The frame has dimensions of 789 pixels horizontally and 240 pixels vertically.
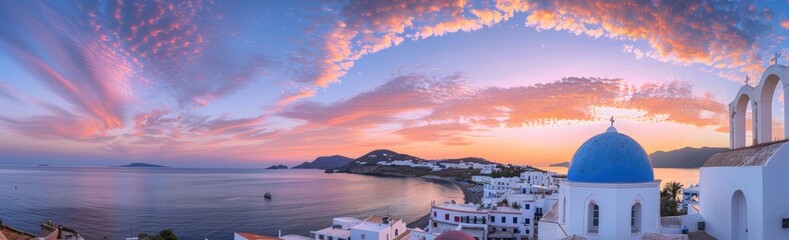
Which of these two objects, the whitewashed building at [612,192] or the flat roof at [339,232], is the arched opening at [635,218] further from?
the flat roof at [339,232]

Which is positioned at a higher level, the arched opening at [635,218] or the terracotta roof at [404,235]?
the arched opening at [635,218]

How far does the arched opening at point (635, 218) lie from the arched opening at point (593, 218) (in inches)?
46.0

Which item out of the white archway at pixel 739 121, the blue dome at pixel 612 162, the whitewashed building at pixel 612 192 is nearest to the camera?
the whitewashed building at pixel 612 192

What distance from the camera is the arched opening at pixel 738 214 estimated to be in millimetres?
16922

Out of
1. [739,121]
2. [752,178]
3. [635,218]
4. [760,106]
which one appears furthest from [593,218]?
[739,121]

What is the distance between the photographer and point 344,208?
234 feet

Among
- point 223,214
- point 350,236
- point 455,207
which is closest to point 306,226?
point 223,214

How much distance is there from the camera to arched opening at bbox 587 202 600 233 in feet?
53.8

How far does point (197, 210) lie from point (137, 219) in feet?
32.6

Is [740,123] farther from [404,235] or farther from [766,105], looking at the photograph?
[404,235]

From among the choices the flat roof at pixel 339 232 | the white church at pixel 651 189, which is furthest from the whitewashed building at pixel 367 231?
the white church at pixel 651 189

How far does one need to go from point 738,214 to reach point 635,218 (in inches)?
173

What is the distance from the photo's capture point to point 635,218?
1639cm

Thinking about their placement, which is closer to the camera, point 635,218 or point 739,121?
point 635,218
